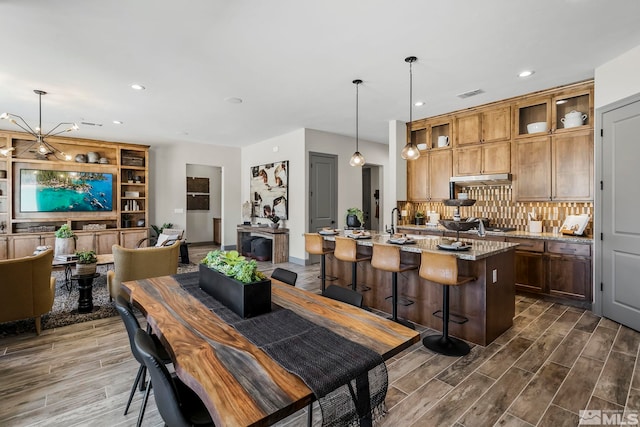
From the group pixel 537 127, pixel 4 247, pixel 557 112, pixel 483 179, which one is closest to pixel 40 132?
pixel 4 247

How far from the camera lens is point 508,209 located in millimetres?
5012

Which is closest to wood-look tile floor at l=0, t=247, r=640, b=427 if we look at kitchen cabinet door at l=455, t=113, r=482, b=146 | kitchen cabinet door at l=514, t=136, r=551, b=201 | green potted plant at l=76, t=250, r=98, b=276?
green potted plant at l=76, t=250, r=98, b=276

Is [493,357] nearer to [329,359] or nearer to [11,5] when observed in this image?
[329,359]

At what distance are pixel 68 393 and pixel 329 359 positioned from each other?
2.27 meters

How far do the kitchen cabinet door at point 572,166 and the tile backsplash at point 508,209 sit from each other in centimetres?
27

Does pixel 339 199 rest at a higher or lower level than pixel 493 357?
higher

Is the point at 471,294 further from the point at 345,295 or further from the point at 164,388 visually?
the point at 164,388

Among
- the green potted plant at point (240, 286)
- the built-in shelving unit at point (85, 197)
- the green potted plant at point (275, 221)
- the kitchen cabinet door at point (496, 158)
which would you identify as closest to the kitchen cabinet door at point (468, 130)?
the kitchen cabinet door at point (496, 158)

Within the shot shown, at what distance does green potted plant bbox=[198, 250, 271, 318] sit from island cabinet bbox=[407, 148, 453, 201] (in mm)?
4605

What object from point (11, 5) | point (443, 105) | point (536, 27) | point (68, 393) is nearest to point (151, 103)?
point (11, 5)

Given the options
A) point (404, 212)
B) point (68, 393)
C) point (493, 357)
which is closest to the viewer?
point (68, 393)

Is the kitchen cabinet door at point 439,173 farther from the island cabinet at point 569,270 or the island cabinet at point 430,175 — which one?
the island cabinet at point 569,270

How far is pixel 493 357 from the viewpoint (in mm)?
2668

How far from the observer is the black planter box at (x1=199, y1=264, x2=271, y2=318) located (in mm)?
1550
